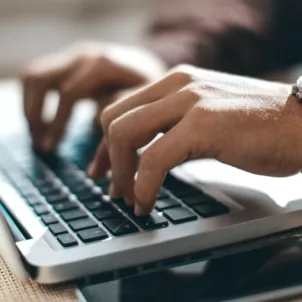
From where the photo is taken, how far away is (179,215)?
52 cm

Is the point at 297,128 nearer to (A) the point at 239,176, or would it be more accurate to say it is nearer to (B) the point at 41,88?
(A) the point at 239,176

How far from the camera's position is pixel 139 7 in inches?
73.9

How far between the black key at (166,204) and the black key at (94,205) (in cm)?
5

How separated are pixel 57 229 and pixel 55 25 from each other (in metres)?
1.34

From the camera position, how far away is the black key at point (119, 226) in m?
0.50

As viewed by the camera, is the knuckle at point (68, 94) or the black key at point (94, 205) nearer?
the black key at point (94, 205)

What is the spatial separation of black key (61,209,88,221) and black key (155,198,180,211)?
0.20 ft

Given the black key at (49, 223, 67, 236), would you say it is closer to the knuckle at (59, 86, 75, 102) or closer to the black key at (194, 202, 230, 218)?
the black key at (194, 202, 230, 218)

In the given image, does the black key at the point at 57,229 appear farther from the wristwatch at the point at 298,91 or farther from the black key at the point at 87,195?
the wristwatch at the point at 298,91

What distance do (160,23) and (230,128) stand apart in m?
0.73

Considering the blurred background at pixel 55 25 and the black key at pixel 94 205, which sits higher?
the black key at pixel 94 205

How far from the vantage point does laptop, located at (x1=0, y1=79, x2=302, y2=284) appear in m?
0.46

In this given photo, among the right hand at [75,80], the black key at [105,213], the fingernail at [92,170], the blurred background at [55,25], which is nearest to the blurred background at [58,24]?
the blurred background at [55,25]

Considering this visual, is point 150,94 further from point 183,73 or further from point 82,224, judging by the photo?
point 82,224
